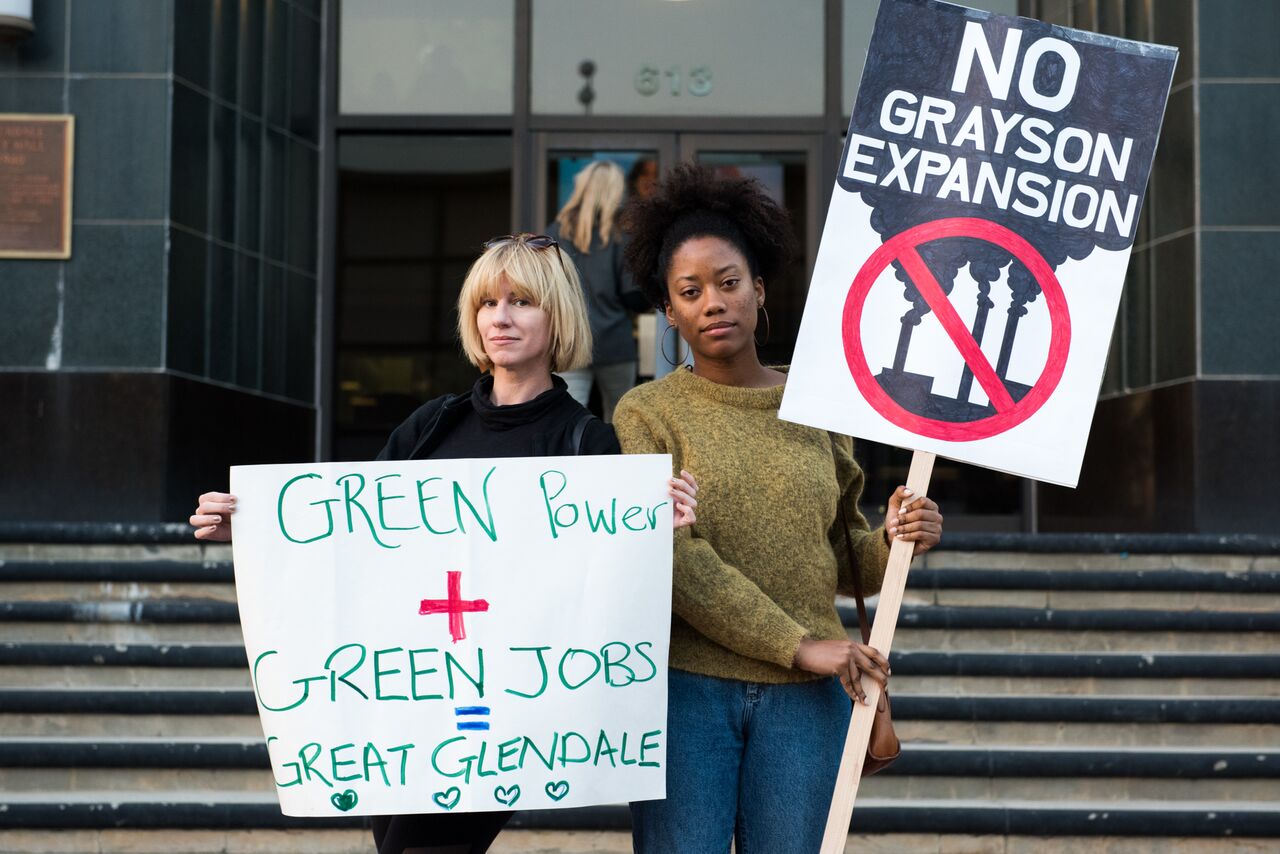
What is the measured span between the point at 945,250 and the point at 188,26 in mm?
5615

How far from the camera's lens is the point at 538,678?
2709mm

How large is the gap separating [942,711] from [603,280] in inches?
108

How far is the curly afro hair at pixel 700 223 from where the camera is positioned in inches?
108

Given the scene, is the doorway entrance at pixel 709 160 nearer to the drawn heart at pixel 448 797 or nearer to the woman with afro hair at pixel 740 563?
the woman with afro hair at pixel 740 563

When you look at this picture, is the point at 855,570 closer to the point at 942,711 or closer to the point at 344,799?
the point at 344,799

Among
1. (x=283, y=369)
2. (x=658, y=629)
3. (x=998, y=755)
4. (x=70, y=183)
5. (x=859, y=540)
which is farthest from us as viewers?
(x=283, y=369)

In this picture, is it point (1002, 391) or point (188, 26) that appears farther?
point (188, 26)

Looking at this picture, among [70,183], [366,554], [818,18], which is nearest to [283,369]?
[70,183]

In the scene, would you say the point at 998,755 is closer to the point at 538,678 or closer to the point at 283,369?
the point at 538,678

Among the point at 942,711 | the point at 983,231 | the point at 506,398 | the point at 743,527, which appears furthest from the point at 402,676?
the point at 942,711

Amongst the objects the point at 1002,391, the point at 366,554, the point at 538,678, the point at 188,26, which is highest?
the point at 188,26

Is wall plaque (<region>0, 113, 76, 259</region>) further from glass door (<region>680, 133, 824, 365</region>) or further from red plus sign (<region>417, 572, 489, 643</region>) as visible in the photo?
red plus sign (<region>417, 572, 489, 643</region>)

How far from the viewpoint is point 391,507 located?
2754 millimetres

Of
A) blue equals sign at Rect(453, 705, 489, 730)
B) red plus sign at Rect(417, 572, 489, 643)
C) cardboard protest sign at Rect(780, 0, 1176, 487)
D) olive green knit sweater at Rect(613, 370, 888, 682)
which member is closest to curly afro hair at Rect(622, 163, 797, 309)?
cardboard protest sign at Rect(780, 0, 1176, 487)
